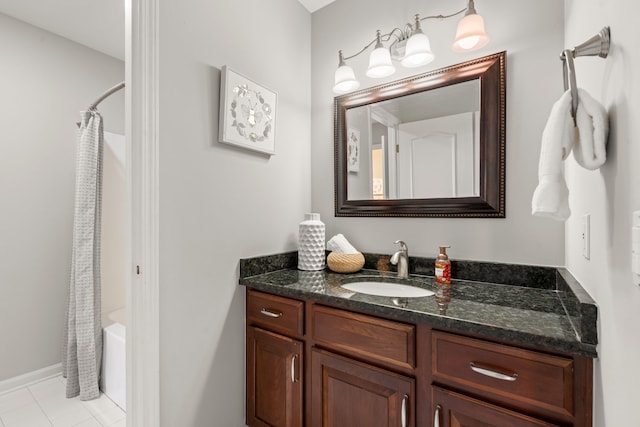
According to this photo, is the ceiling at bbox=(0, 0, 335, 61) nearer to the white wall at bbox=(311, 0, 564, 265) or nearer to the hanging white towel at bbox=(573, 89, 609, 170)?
the white wall at bbox=(311, 0, 564, 265)

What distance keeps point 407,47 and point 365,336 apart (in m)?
1.34

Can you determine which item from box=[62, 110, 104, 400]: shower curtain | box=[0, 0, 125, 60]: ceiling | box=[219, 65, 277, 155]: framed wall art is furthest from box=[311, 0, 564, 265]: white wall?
box=[62, 110, 104, 400]: shower curtain

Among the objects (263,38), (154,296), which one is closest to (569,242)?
(154,296)

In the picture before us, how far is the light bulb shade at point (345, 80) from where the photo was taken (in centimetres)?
171

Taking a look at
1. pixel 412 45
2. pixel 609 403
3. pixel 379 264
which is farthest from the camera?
pixel 379 264

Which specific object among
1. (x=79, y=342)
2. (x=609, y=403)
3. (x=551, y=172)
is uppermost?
(x=551, y=172)

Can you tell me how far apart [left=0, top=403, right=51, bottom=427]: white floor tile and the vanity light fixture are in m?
2.56

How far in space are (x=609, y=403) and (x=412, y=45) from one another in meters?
1.47

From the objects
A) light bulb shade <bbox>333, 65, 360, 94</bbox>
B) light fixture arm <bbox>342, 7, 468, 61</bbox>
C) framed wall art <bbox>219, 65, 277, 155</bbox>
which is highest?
light fixture arm <bbox>342, 7, 468, 61</bbox>

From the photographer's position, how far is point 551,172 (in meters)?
0.66

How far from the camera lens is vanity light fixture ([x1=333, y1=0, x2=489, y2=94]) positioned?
51.4 inches

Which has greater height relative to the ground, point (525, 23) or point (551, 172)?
point (525, 23)

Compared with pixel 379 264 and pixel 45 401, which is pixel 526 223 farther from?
pixel 45 401

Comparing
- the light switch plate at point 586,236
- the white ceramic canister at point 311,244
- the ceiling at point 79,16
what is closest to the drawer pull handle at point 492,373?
the light switch plate at point 586,236
